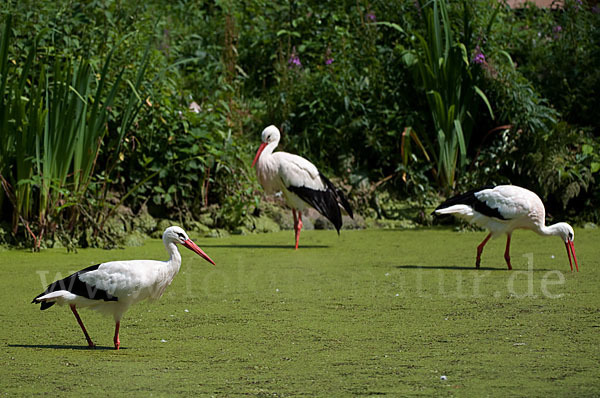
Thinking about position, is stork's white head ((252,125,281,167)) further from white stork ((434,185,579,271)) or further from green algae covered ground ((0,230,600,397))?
white stork ((434,185,579,271))

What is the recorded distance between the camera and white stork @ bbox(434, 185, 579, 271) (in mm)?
5969

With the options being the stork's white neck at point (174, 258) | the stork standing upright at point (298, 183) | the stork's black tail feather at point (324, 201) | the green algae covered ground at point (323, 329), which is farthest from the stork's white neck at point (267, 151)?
the stork's white neck at point (174, 258)

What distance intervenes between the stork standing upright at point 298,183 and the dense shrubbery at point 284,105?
0.56 metres

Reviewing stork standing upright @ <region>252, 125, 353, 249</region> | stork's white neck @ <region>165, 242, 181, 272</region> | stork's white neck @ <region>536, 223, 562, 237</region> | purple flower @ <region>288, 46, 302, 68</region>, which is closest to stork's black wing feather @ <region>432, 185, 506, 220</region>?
stork's white neck @ <region>536, 223, 562, 237</region>

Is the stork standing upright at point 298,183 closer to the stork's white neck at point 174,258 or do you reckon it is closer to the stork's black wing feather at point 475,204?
the stork's black wing feather at point 475,204

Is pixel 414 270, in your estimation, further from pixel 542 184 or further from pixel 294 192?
pixel 542 184

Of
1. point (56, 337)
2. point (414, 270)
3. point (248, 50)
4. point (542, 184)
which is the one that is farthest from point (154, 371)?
point (248, 50)

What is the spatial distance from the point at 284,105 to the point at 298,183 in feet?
8.08

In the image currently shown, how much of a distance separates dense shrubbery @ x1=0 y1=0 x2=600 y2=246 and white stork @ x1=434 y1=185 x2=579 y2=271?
8.01 feet

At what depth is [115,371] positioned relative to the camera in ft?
10.7

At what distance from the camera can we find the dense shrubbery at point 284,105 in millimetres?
6859

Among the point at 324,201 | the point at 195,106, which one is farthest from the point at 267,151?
the point at 195,106

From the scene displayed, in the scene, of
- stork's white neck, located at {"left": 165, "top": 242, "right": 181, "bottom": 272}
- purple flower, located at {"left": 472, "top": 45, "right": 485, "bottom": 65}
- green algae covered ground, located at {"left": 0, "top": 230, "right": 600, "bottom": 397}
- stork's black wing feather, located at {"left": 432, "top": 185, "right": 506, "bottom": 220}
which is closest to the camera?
A: green algae covered ground, located at {"left": 0, "top": 230, "right": 600, "bottom": 397}

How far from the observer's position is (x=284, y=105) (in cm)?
978
